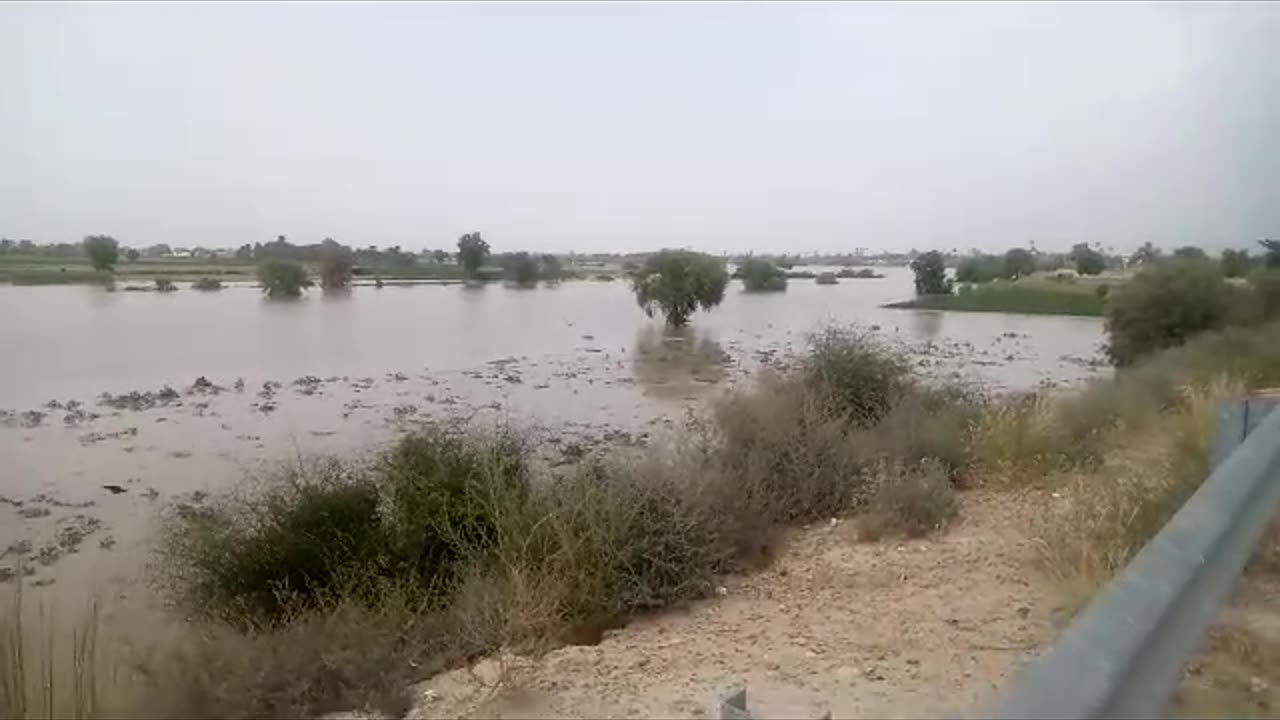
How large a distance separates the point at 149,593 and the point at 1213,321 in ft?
75.9

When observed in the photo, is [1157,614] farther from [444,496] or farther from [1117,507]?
[444,496]

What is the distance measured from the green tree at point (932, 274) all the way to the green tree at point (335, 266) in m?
34.7

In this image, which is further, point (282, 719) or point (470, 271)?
point (470, 271)

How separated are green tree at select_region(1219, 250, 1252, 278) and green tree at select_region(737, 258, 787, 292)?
1848 inches

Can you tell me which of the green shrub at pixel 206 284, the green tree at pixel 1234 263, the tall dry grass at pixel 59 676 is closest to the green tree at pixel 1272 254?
the green tree at pixel 1234 263

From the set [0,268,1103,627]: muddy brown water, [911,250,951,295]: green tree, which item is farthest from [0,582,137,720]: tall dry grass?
[911,250,951,295]: green tree

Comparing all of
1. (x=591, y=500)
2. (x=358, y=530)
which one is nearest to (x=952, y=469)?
(x=591, y=500)

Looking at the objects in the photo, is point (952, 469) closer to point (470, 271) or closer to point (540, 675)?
point (540, 675)

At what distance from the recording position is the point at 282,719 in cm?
516

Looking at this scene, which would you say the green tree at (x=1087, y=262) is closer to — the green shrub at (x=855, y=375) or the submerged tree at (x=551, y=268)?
the green shrub at (x=855, y=375)

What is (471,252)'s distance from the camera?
206 ft

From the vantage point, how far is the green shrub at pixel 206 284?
53312 mm

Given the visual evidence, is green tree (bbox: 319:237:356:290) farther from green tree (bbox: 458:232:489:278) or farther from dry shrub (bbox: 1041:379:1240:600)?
dry shrub (bbox: 1041:379:1240:600)

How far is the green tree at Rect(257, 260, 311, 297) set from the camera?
169 feet
